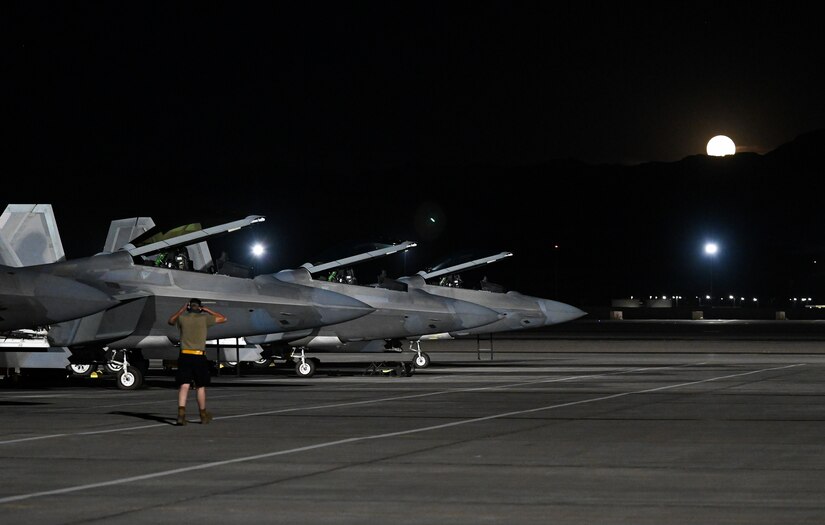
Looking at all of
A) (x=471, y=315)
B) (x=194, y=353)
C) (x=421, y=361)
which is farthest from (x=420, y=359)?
(x=194, y=353)

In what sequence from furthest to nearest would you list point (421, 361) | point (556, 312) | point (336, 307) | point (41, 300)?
point (556, 312)
point (421, 361)
point (336, 307)
point (41, 300)

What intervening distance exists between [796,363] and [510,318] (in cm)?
840

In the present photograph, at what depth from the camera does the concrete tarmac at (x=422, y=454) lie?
35.5 ft

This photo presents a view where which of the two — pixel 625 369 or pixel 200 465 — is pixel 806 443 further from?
pixel 625 369

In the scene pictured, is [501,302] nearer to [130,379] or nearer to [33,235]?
[33,235]

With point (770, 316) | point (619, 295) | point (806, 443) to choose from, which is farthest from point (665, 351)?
point (619, 295)

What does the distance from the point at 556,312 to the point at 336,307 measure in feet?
42.2

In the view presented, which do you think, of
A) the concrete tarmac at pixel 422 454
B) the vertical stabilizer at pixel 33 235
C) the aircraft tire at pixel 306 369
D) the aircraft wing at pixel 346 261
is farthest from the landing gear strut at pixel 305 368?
the vertical stabilizer at pixel 33 235

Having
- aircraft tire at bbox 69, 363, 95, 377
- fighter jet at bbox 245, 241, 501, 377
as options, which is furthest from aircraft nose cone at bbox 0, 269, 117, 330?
fighter jet at bbox 245, 241, 501, 377

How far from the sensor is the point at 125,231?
1280 inches

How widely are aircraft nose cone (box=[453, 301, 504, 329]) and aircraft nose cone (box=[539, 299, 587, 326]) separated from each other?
4.86 m

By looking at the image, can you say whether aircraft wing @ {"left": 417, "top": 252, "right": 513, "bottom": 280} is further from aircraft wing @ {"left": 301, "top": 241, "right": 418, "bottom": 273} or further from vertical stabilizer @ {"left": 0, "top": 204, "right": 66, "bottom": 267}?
vertical stabilizer @ {"left": 0, "top": 204, "right": 66, "bottom": 267}

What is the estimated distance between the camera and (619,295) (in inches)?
7815

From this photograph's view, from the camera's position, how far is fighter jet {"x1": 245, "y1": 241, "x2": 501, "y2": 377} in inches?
1362
